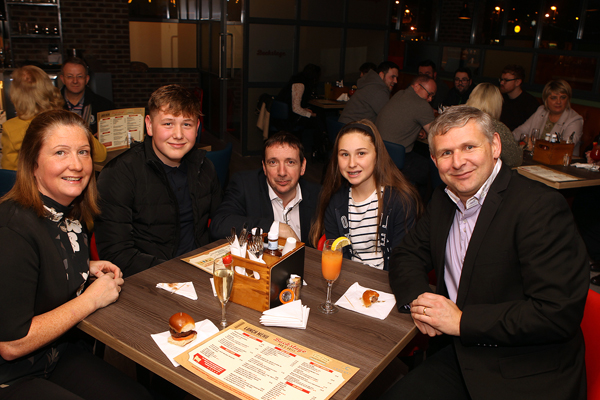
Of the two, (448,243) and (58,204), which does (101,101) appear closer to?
Answer: (58,204)

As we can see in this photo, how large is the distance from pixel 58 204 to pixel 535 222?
1565mm

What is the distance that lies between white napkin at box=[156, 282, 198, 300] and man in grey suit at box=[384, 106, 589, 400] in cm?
72

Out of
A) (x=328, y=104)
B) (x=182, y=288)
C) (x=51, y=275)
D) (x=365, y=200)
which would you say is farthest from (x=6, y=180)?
(x=328, y=104)

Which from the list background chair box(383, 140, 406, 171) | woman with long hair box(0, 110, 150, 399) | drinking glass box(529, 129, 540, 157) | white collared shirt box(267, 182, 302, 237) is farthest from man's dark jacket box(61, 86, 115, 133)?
drinking glass box(529, 129, 540, 157)

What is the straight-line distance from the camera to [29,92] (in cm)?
304

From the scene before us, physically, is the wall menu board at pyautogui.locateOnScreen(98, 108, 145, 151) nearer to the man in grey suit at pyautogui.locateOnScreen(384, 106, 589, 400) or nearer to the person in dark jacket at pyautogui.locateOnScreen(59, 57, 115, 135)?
the person in dark jacket at pyautogui.locateOnScreen(59, 57, 115, 135)

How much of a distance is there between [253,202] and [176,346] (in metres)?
1.15

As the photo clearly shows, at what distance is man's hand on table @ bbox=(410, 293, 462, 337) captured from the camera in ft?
4.74

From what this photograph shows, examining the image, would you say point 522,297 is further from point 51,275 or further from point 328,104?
point 328,104

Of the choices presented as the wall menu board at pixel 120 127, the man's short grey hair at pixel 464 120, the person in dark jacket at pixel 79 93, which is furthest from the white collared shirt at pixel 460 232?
the person in dark jacket at pixel 79 93

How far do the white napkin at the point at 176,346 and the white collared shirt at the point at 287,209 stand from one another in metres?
1.05

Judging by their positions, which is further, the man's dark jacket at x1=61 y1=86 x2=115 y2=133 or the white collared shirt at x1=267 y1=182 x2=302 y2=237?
the man's dark jacket at x1=61 y1=86 x2=115 y2=133

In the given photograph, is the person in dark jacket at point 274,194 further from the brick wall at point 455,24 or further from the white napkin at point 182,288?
the brick wall at point 455,24

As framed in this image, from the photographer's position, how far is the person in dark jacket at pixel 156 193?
2004 mm
